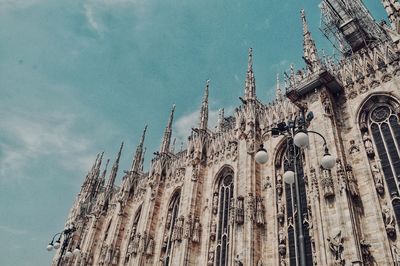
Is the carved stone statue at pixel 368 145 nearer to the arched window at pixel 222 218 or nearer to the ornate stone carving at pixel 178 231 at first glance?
the arched window at pixel 222 218

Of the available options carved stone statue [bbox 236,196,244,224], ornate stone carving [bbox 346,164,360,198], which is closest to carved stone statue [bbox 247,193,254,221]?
carved stone statue [bbox 236,196,244,224]

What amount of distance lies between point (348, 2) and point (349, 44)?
12.2ft

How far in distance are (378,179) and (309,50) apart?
1063 centimetres

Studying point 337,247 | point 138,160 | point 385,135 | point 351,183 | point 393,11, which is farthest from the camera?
point 138,160


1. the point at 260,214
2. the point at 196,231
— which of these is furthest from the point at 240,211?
the point at 196,231

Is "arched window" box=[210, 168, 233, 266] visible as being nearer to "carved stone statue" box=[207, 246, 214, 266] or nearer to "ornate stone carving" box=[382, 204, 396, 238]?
"carved stone statue" box=[207, 246, 214, 266]

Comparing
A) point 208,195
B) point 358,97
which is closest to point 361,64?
point 358,97

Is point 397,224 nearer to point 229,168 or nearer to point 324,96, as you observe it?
point 324,96

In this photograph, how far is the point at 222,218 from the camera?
2414 cm

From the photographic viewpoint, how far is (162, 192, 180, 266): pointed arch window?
86.7 ft

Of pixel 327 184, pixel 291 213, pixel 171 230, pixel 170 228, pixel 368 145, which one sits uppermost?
pixel 368 145

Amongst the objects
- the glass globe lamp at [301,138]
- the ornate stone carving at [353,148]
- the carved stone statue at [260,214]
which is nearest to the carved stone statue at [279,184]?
the carved stone statue at [260,214]

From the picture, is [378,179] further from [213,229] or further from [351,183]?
[213,229]

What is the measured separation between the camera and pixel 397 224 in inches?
596
